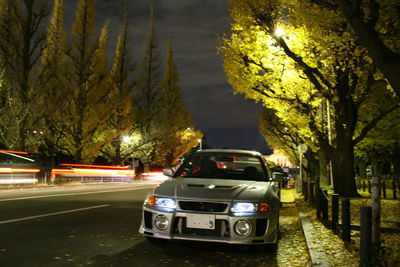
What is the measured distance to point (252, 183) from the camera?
593 centimetres

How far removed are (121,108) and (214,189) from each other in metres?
30.4

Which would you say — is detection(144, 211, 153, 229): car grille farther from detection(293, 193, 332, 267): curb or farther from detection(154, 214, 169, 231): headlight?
detection(293, 193, 332, 267): curb

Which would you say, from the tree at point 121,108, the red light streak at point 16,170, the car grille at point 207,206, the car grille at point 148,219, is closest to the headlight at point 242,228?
the car grille at point 207,206

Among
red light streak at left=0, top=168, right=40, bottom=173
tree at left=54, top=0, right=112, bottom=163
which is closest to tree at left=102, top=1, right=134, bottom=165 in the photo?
tree at left=54, top=0, right=112, bottom=163

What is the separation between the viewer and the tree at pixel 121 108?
1374 inches

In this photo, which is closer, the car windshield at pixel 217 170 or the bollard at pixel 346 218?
the bollard at pixel 346 218

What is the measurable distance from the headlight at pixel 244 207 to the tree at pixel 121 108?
29.9 m

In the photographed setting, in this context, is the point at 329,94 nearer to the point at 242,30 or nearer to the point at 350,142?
the point at 350,142

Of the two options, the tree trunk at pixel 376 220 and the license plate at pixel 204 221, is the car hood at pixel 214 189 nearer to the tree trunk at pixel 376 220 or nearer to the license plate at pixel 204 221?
the license plate at pixel 204 221

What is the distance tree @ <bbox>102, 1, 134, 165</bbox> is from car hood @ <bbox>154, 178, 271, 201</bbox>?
2898 centimetres

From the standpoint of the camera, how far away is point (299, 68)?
13.2m

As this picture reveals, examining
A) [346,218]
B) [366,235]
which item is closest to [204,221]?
[366,235]

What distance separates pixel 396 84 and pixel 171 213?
3.78 metres

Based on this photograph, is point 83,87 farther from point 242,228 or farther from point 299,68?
point 242,228
